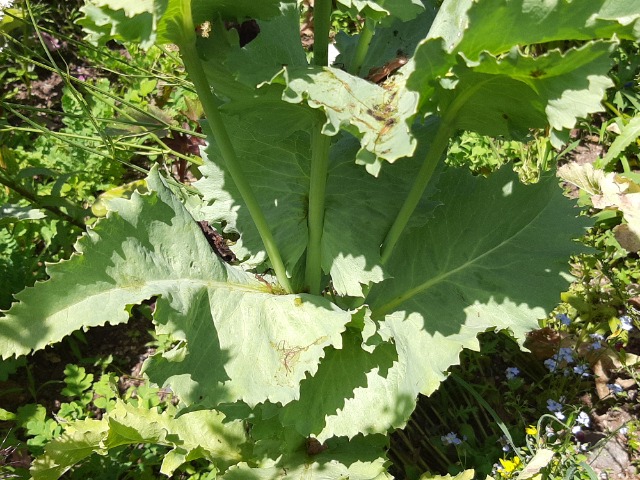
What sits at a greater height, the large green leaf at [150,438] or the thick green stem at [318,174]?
the thick green stem at [318,174]

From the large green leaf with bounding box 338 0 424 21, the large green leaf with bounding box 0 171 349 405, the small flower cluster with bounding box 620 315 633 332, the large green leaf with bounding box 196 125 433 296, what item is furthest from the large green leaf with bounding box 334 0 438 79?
the small flower cluster with bounding box 620 315 633 332

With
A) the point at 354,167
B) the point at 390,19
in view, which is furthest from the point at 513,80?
the point at 354,167

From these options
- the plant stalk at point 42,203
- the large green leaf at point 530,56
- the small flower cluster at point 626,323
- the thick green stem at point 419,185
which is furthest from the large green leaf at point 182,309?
the small flower cluster at point 626,323

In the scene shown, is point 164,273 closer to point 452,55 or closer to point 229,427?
point 229,427

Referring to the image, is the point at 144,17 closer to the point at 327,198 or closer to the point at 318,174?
the point at 318,174

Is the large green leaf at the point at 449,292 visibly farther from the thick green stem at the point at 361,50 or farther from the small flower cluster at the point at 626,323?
the small flower cluster at the point at 626,323

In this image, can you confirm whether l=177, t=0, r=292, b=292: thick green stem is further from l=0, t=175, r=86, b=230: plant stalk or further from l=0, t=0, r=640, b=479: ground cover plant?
l=0, t=175, r=86, b=230: plant stalk
